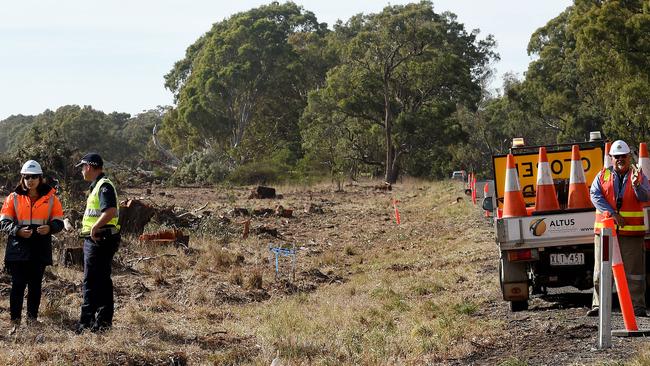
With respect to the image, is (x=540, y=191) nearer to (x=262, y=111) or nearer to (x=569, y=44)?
(x=569, y=44)

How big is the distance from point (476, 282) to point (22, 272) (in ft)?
21.7

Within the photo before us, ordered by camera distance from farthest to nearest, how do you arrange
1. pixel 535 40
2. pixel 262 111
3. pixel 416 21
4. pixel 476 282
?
pixel 262 111 → pixel 535 40 → pixel 416 21 → pixel 476 282

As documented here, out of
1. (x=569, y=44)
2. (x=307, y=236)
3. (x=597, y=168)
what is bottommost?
(x=307, y=236)

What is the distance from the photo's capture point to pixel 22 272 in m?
10.3

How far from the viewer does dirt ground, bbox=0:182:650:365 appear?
8633 mm

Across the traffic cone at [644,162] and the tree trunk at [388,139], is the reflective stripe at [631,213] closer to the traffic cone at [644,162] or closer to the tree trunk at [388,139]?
the traffic cone at [644,162]

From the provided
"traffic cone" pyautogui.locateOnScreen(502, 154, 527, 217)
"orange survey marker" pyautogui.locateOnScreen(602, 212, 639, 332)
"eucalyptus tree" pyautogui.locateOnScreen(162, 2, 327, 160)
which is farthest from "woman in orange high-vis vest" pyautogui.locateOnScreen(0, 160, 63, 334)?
"eucalyptus tree" pyautogui.locateOnScreen(162, 2, 327, 160)

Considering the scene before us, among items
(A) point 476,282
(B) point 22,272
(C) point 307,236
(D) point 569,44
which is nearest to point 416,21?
(D) point 569,44

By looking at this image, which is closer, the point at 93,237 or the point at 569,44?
the point at 93,237

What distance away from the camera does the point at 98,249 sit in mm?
9812

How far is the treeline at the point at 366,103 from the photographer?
2253 inches

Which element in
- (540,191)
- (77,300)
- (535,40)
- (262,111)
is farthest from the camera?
(262,111)

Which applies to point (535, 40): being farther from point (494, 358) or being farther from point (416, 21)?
point (494, 358)

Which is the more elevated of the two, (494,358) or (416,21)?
(416,21)
